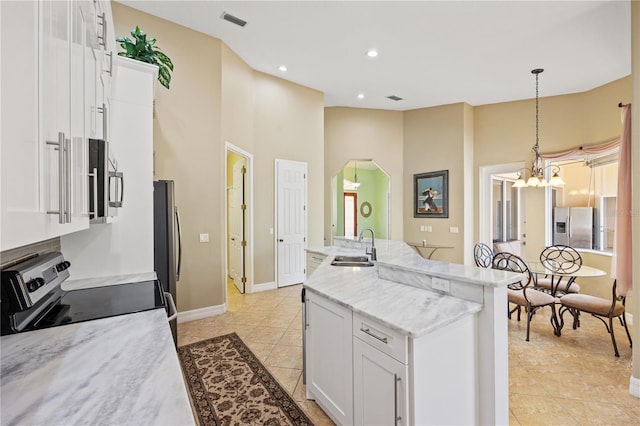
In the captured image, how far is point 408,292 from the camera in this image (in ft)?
6.50

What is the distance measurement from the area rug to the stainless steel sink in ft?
3.91

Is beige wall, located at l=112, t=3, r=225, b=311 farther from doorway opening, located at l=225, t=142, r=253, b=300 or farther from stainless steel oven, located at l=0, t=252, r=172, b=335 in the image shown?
stainless steel oven, located at l=0, t=252, r=172, b=335

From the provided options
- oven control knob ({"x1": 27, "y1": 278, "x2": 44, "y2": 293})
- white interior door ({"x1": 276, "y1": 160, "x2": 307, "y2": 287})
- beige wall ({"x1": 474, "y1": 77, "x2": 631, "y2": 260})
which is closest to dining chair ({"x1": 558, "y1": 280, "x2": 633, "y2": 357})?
beige wall ({"x1": 474, "y1": 77, "x2": 631, "y2": 260})

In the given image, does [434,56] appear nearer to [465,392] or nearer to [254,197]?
[254,197]

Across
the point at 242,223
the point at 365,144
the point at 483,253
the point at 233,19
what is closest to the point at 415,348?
the point at 233,19

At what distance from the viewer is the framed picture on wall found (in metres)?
6.28

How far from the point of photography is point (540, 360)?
2.85 m

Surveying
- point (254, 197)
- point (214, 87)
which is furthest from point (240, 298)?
point (214, 87)

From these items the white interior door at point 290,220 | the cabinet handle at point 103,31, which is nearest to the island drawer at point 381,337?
the cabinet handle at point 103,31

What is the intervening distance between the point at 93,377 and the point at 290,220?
4681 millimetres

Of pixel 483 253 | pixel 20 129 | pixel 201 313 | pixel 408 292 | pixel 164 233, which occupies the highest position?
pixel 20 129

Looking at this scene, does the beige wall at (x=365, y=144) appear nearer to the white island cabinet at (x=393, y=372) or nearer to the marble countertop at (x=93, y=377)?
the white island cabinet at (x=393, y=372)

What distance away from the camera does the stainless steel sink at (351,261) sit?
297 cm

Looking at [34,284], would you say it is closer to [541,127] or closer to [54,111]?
[54,111]
